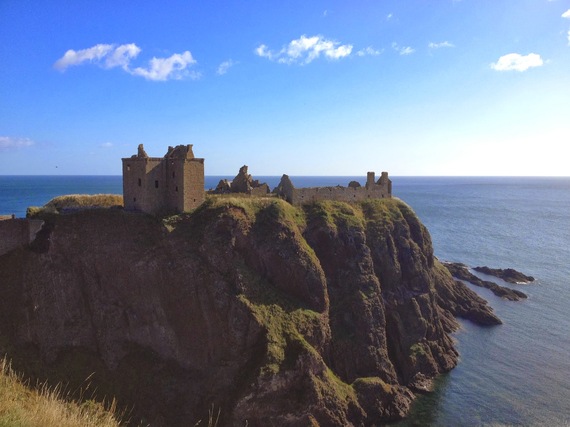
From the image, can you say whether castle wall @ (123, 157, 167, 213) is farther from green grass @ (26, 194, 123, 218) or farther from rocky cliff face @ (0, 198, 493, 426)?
green grass @ (26, 194, 123, 218)

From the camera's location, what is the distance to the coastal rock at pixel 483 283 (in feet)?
243

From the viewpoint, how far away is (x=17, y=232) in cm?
4056

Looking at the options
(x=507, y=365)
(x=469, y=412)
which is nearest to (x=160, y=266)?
(x=469, y=412)

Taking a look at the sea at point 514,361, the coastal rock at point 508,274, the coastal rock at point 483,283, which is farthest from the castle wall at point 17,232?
the coastal rock at point 508,274

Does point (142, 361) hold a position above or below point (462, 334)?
above

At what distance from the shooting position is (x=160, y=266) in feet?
132

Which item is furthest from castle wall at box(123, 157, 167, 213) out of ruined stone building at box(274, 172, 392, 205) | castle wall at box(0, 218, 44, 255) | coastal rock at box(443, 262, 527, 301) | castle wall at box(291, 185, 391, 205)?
coastal rock at box(443, 262, 527, 301)

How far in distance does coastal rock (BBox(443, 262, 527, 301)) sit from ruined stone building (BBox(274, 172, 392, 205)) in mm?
29874

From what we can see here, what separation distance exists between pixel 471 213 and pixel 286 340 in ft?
554

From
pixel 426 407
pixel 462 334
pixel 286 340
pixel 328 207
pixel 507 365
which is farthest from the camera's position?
pixel 462 334

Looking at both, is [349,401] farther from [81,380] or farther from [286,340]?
[81,380]

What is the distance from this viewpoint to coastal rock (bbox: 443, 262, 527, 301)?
73938mm

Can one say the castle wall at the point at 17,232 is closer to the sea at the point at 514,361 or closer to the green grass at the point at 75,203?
the green grass at the point at 75,203

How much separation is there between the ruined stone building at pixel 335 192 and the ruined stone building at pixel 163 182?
12.2 m
